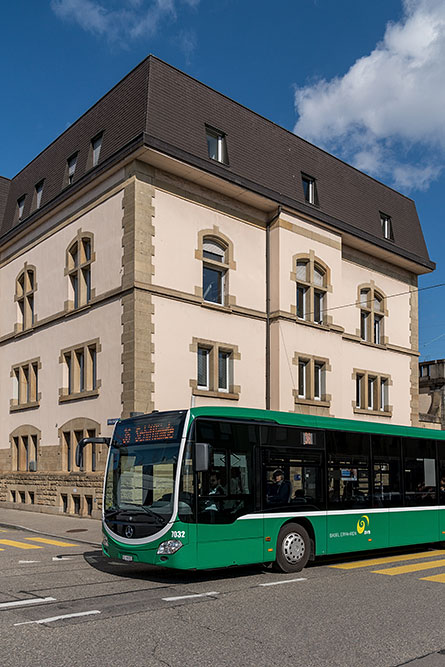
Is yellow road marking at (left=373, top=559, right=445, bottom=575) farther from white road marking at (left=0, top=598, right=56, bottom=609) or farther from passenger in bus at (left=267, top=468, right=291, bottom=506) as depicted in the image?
white road marking at (left=0, top=598, right=56, bottom=609)

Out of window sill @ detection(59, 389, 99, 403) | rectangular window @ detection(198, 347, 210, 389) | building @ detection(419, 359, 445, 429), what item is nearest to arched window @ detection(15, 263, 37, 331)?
window sill @ detection(59, 389, 99, 403)

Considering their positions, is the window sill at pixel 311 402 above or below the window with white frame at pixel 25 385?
below

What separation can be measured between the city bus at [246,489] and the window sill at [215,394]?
8.77 meters

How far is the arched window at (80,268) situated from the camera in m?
24.2

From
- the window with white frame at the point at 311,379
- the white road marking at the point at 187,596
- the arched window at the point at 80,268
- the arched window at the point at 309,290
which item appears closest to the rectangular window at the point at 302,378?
the window with white frame at the point at 311,379

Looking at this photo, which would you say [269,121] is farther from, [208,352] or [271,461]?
[271,461]

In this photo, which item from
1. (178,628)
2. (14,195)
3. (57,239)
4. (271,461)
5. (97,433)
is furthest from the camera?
(14,195)

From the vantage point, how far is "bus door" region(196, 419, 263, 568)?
10922 mm

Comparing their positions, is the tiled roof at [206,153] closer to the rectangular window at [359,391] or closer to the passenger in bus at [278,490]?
the rectangular window at [359,391]

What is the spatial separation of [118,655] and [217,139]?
67.3ft

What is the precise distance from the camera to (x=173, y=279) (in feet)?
73.5

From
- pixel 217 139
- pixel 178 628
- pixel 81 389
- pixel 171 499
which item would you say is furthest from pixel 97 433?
pixel 178 628

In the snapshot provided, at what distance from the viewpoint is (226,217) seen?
2452 cm

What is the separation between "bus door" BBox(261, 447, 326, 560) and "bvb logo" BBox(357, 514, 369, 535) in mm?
1038
